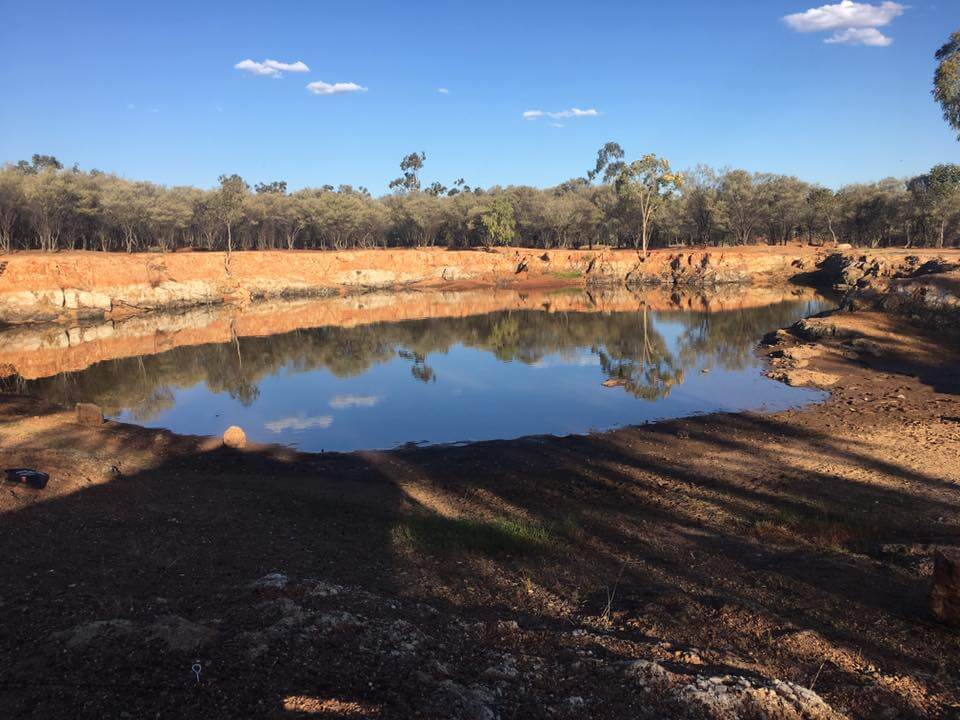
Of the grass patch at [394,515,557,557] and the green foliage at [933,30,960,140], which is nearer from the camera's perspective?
the grass patch at [394,515,557,557]

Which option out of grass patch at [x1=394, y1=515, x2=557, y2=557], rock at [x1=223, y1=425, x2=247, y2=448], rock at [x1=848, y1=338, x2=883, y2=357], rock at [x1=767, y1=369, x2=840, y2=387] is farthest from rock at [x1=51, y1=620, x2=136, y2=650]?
rock at [x1=848, y1=338, x2=883, y2=357]

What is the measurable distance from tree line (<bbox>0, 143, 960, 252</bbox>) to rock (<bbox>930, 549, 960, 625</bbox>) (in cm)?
6391

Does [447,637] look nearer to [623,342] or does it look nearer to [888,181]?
[623,342]

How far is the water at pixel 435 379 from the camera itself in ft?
65.5

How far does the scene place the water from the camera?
20.0 meters

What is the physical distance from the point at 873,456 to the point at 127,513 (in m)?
16.1

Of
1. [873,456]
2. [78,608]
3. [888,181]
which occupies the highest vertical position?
[888,181]

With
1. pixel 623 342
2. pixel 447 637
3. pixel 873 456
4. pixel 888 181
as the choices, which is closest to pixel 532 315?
pixel 623 342

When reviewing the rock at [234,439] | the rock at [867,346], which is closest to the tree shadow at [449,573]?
the rock at [234,439]

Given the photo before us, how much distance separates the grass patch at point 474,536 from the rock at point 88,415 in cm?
1334

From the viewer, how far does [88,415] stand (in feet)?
61.3

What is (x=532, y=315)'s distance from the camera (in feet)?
156

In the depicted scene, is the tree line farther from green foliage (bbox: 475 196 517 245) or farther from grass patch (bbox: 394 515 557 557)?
grass patch (bbox: 394 515 557 557)

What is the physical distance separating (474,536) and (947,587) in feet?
20.6
